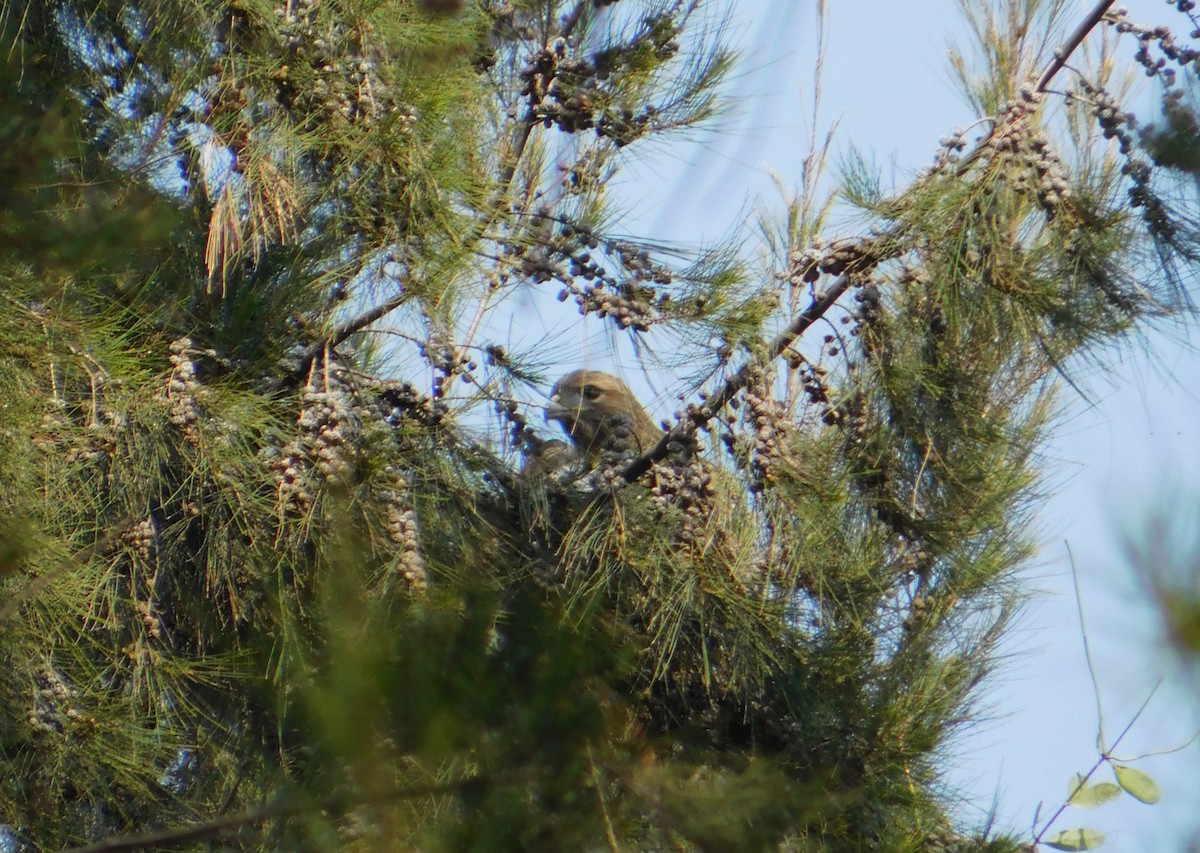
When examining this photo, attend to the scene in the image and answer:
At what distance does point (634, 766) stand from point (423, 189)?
56.8 inches

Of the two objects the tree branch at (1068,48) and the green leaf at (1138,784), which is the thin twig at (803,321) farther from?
the green leaf at (1138,784)

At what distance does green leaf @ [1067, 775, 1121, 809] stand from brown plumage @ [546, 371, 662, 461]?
94cm

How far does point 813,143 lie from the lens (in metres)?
2.74

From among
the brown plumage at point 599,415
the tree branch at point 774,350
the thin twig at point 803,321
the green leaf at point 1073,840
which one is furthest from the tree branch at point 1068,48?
the green leaf at point 1073,840

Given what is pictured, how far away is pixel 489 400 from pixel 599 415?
0.86 meters

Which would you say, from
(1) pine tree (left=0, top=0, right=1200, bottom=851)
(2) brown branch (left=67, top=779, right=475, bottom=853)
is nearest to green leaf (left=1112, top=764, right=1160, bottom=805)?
(1) pine tree (left=0, top=0, right=1200, bottom=851)

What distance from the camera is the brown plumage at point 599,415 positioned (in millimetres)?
2568

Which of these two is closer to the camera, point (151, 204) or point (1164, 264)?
point (151, 204)

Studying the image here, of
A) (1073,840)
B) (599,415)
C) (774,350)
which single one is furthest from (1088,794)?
(599,415)

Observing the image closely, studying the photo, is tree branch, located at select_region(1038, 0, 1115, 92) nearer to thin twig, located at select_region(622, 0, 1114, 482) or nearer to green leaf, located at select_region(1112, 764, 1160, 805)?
thin twig, located at select_region(622, 0, 1114, 482)

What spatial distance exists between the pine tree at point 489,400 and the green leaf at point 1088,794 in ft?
1.39

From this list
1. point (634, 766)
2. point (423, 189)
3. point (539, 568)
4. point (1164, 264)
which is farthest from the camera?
point (539, 568)

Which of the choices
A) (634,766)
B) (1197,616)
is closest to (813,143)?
(634,766)

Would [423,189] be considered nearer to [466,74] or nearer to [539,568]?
[466,74]
